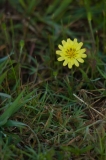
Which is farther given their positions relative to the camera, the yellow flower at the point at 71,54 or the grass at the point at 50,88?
the yellow flower at the point at 71,54

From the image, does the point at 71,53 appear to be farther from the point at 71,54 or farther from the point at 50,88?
the point at 50,88

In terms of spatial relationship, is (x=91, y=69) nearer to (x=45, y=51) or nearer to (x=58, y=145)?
(x=45, y=51)

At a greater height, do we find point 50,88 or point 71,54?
point 71,54

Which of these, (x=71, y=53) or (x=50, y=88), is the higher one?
(x=71, y=53)

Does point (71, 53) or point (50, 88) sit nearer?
point (71, 53)

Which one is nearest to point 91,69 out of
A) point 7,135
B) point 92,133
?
point 92,133

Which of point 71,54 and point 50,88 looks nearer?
point 71,54

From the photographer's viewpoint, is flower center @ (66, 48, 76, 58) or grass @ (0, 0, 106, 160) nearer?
grass @ (0, 0, 106, 160)

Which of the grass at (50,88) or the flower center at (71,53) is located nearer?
the grass at (50,88)

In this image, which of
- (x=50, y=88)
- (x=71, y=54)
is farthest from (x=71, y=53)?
(x=50, y=88)
